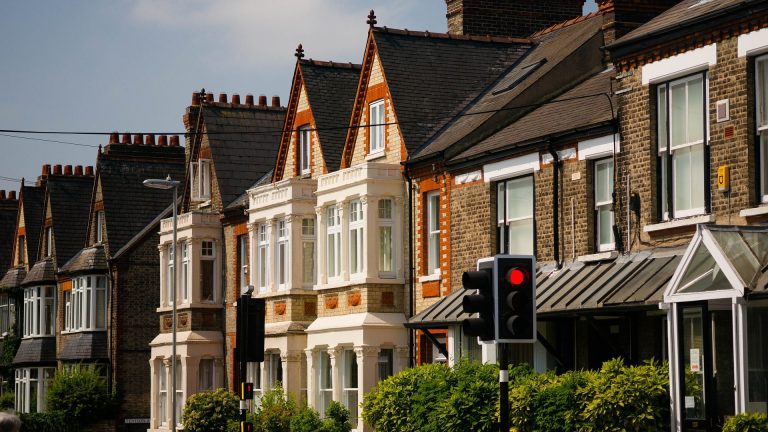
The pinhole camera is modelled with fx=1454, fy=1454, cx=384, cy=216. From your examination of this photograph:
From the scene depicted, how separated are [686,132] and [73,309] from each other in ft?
124

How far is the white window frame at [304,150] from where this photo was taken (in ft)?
137

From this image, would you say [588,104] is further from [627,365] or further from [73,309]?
[73,309]

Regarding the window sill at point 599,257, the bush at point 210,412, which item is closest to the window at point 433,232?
the window sill at point 599,257

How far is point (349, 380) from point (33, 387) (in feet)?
89.3

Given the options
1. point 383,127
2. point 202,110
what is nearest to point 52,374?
point 202,110

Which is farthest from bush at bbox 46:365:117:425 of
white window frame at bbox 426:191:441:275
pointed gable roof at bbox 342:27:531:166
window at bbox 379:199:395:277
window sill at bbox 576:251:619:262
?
window sill at bbox 576:251:619:262

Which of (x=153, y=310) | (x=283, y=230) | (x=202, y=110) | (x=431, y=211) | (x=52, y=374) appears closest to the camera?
(x=431, y=211)

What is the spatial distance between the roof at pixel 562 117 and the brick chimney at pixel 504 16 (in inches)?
357

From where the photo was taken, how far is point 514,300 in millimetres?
17203

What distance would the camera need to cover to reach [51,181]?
6344cm

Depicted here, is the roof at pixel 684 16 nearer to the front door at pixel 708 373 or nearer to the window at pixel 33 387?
the front door at pixel 708 373

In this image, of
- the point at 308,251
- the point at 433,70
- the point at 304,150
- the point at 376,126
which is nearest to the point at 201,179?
the point at 304,150

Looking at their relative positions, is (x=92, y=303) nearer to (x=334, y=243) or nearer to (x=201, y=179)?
(x=201, y=179)

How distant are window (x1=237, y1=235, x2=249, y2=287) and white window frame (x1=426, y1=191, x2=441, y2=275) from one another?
36.6 feet
